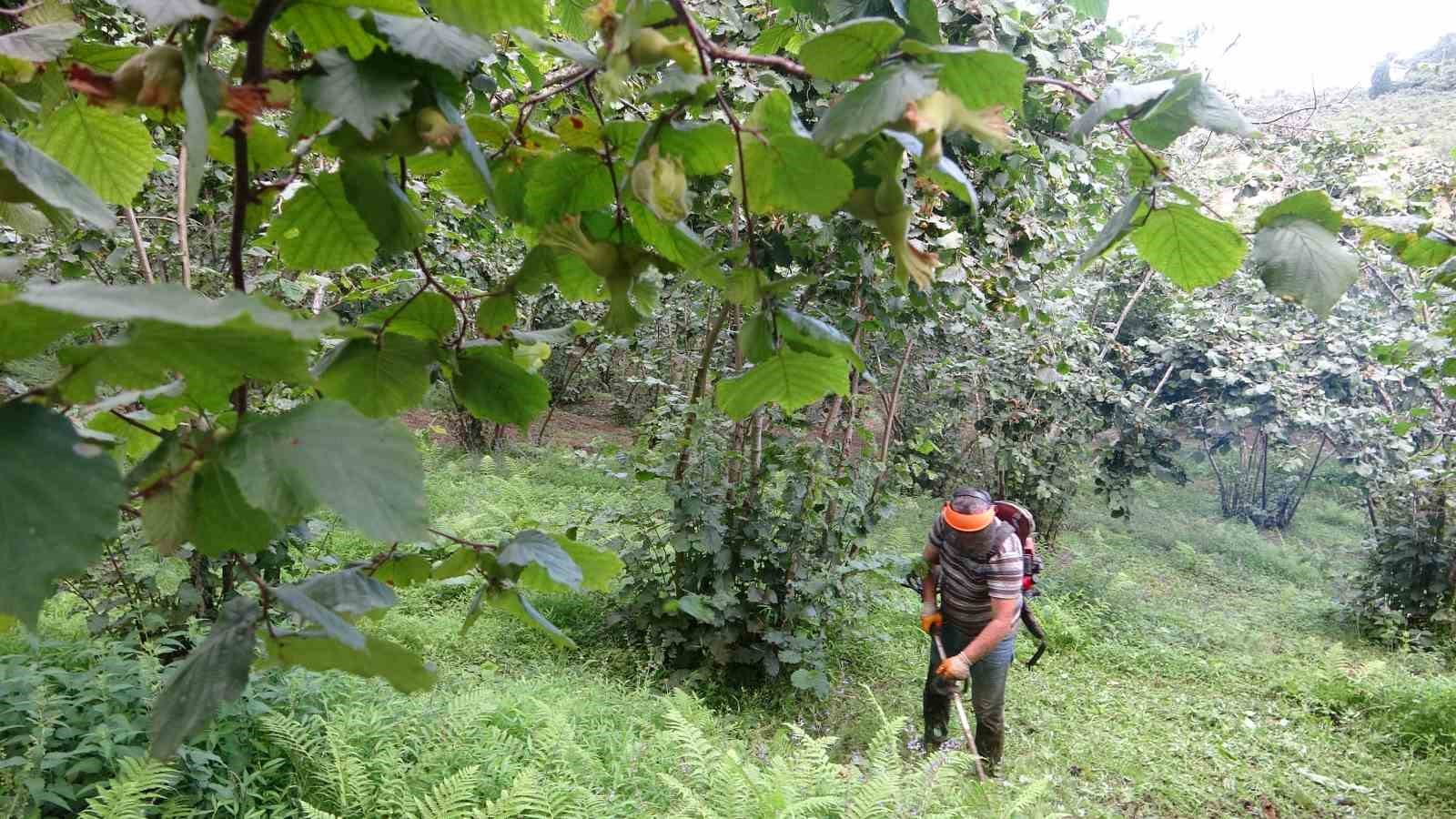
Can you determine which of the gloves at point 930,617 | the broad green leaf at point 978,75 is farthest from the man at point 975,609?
the broad green leaf at point 978,75

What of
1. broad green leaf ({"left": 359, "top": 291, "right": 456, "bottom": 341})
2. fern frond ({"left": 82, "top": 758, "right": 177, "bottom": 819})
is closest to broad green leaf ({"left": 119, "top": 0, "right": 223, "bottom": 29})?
→ broad green leaf ({"left": 359, "top": 291, "right": 456, "bottom": 341})

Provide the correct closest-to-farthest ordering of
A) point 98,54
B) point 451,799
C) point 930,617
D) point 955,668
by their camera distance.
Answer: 1. point 98,54
2. point 451,799
3. point 955,668
4. point 930,617

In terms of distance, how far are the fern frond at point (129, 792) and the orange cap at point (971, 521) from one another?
9.32 feet

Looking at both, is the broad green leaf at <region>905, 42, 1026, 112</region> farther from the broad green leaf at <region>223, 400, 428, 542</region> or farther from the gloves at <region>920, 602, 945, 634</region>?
the gloves at <region>920, 602, 945, 634</region>

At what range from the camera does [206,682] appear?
440 millimetres

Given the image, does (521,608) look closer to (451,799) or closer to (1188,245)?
(1188,245)

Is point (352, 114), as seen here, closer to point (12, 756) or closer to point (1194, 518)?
point (12, 756)

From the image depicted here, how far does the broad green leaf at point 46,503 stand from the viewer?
29 centimetres

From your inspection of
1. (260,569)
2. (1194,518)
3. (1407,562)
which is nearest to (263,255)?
(260,569)

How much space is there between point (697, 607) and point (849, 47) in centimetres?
338

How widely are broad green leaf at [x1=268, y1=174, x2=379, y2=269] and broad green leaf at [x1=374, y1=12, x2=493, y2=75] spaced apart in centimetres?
20

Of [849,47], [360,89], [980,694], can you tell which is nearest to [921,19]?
[849,47]

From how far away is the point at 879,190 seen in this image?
49 centimetres

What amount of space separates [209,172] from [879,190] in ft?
11.2
